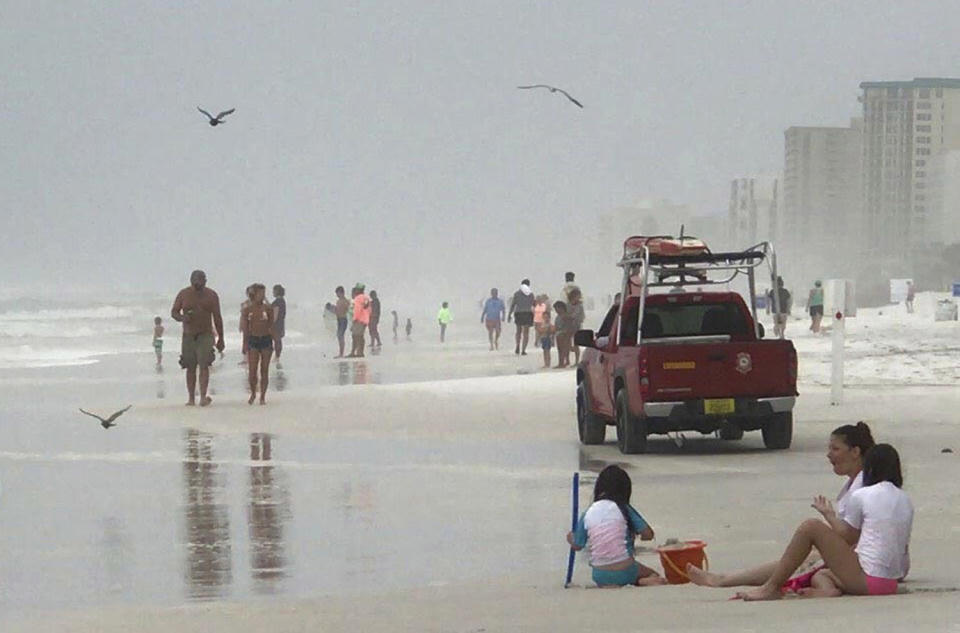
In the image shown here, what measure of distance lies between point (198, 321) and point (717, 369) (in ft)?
29.9

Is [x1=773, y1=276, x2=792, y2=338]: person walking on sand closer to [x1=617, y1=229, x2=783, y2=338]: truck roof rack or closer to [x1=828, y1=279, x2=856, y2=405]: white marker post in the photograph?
[x1=617, y1=229, x2=783, y2=338]: truck roof rack

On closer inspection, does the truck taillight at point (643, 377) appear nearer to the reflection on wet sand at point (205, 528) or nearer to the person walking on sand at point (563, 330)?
the reflection on wet sand at point (205, 528)

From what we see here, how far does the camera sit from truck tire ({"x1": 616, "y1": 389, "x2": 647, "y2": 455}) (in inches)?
725

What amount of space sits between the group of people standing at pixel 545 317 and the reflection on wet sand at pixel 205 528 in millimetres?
16709

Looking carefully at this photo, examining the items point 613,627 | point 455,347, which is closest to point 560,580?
point 613,627

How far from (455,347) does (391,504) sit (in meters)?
41.5

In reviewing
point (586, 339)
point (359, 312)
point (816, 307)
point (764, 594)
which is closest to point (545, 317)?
point (359, 312)

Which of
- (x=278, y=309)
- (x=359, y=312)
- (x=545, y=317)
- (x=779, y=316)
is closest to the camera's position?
(x=779, y=316)

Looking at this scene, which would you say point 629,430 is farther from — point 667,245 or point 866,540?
point 866,540

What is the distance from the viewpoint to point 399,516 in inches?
540

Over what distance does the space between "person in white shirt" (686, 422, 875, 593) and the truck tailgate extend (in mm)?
8337

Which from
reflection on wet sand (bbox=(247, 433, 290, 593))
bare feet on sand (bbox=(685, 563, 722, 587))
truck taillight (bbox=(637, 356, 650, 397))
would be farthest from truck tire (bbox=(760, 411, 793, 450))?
bare feet on sand (bbox=(685, 563, 722, 587))

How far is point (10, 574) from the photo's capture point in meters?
11.0

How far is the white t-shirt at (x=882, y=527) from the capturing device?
29.5 ft
